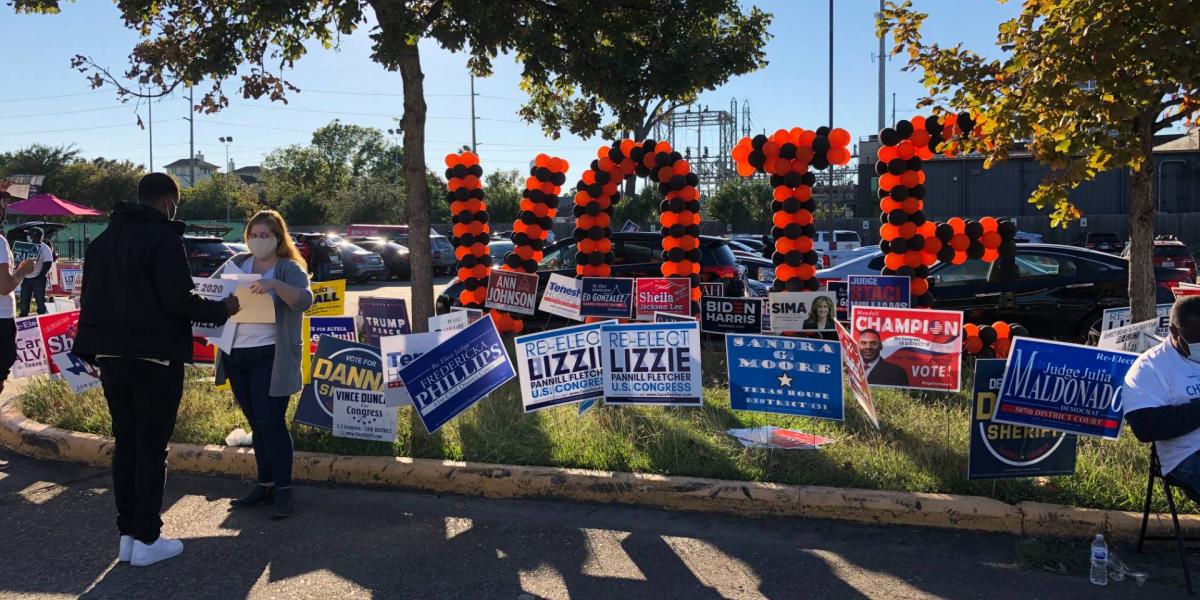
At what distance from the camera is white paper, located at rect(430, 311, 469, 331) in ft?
21.9

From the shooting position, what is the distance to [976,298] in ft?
32.9

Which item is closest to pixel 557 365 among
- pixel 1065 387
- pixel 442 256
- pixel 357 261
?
pixel 1065 387

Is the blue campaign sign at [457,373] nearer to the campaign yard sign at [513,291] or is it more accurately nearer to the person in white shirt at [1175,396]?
the person in white shirt at [1175,396]

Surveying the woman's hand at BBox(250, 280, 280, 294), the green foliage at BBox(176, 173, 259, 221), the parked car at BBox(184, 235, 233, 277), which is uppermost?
the green foliage at BBox(176, 173, 259, 221)

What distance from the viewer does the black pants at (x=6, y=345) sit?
20.1 feet

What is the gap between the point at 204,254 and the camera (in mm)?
20328

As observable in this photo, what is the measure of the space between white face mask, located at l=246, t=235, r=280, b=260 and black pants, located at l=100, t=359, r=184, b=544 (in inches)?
38.4

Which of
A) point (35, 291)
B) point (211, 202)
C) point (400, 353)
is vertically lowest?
point (400, 353)

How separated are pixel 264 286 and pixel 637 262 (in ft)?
25.5

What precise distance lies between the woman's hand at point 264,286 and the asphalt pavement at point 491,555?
134cm

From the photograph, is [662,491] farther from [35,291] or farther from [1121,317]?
[35,291]

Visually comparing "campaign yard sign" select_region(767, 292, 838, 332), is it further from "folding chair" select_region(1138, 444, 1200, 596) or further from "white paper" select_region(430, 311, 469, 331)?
"folding chair" select_region(1138, 444, 1200, 596)

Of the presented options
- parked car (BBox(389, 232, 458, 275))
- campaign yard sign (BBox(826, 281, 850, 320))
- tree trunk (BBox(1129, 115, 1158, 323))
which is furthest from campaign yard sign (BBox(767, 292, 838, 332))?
parked car (BBox(389, 232, 458, 275))

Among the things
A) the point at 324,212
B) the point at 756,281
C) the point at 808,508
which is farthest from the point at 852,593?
the point at 324,212
